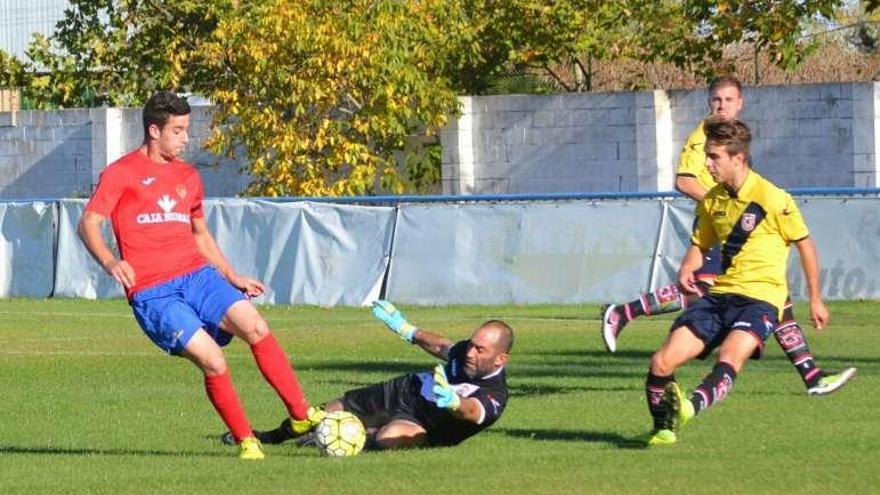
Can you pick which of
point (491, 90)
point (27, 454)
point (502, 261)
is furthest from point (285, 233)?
point (27, 454)

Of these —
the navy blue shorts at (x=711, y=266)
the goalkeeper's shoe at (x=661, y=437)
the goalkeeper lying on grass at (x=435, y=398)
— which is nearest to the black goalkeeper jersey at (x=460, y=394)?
the goalkeeper lying on grass at (x=435, y=398)

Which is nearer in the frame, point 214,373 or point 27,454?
point 214,373

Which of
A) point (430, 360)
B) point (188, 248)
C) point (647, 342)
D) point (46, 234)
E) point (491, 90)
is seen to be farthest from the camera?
point (491, 90)

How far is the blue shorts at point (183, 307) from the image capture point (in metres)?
9.95

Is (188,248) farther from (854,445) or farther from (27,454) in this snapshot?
(854,445)

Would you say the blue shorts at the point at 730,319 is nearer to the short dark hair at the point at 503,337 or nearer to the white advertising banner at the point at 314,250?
the short dark hair at the point at 503,337

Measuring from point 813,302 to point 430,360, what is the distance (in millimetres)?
6194

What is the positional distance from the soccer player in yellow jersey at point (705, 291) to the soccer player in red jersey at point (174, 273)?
98.7 inches

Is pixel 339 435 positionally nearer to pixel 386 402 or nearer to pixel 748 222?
pixel 386 402

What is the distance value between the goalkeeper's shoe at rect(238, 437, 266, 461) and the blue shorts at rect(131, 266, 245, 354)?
0.56m

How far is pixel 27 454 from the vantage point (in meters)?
10.6

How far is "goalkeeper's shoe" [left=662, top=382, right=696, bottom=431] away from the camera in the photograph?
9695mm

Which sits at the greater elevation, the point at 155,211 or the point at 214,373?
the point at 155,211

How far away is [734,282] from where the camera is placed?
33.4 feet
